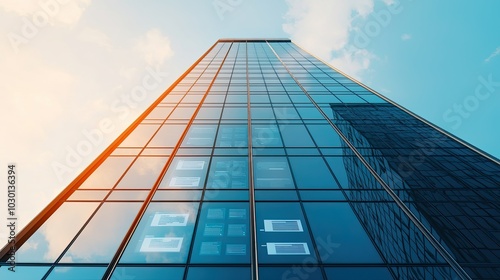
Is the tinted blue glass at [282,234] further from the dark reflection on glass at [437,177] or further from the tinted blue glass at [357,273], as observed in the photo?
the dark reflection on glass at [437,177]

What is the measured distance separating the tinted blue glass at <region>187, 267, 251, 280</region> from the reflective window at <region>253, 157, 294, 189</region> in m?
3.40

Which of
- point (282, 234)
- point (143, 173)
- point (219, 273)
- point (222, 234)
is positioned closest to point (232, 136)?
point (143, 173)

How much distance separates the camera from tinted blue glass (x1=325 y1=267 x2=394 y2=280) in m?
7.28

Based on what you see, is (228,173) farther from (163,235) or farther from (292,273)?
(292,273)

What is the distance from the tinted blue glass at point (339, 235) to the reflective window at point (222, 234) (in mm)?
1933

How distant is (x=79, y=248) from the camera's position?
7.90m

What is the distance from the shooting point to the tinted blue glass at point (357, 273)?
728 centimetres

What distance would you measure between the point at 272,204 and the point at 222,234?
6.46 ft

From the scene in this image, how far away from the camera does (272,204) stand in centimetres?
958

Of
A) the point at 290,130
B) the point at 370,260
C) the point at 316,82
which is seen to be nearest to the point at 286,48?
the point at 316,82

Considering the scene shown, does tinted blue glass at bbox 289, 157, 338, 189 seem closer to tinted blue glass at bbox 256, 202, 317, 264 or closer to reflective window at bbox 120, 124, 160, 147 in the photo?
tinted blue glass at bbox 256, 202, 317, 264

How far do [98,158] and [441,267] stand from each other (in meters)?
11.3

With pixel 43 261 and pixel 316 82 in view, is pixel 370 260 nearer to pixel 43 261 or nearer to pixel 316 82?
pixel 43 261

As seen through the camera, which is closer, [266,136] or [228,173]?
[228,173]
